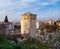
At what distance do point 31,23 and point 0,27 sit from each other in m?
3.22

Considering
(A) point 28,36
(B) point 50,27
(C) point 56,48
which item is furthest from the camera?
(B) point 50,27

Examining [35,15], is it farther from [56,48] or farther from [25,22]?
[56,48]

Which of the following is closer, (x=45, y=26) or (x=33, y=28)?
(x=33, y=28)

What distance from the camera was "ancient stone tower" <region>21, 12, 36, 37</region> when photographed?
69.2 feet

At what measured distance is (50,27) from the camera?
4297 centimetres

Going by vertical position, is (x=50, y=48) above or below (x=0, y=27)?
below

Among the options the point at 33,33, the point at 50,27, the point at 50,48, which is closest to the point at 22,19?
the point at 33,33

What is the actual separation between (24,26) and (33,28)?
1.00m

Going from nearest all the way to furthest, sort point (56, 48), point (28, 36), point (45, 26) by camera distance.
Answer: point (56, 48), point (28, 36), point (45, 26)

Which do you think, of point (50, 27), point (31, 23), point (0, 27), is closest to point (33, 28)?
point (31, 23)

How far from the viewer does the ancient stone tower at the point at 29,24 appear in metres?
21.1

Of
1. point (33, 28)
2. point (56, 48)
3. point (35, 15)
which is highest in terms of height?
point (35, 15)

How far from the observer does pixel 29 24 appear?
70.4 ft

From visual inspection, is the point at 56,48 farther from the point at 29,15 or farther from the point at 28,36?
the point at 29,15
